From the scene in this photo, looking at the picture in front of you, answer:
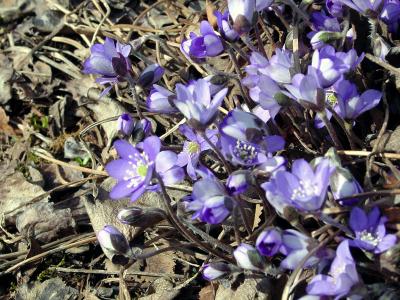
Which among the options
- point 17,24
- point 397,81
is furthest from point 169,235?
point 17,24

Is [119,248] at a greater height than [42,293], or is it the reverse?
[119,248]

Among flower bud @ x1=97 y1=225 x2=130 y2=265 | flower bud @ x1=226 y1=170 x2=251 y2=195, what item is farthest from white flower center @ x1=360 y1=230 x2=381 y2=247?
flower bud @ x1=97 y1=225 x2=130 y2=265

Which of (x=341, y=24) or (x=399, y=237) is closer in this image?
(x=399, y=237)

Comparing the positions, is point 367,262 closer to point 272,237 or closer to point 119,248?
point 272,237

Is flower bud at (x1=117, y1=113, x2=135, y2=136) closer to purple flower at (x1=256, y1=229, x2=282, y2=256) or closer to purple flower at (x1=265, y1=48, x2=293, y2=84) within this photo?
purple flower at (x1=265, y1=48, x2=293, y2=84)

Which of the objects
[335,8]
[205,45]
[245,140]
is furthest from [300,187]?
[335,8]
